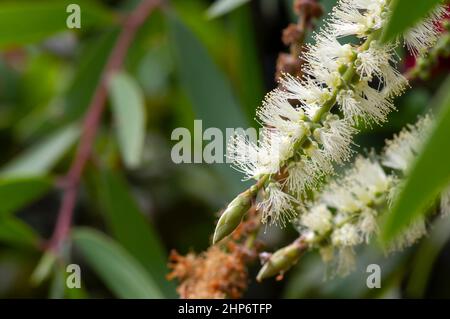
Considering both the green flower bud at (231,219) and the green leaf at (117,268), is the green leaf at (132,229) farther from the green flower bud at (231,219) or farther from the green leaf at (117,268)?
the green flower bud at (231,219)

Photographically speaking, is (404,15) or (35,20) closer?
(404,15)

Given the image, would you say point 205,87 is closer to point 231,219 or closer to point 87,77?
point 87,77

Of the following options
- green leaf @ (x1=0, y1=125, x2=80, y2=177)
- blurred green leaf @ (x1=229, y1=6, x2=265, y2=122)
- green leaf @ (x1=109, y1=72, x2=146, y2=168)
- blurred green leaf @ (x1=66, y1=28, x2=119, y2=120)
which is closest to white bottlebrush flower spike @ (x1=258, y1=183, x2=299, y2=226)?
green leaf @ (x1=109, y1=72, x2=146, y2=168)

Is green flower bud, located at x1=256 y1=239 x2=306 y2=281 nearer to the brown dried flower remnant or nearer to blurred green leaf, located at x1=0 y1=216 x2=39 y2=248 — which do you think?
the brown dried flower remnant

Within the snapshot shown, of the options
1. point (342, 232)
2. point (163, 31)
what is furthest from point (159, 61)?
point (342, 232)

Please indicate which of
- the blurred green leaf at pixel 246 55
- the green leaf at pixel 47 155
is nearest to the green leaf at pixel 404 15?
the blurred green leaf at pixel 246 55

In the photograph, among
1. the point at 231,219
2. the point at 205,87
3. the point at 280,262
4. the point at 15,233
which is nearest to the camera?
the point at 231,219

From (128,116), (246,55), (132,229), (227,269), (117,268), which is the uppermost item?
(246,55)

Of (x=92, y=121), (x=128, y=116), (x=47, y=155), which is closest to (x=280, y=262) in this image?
(x=128, y=116)
